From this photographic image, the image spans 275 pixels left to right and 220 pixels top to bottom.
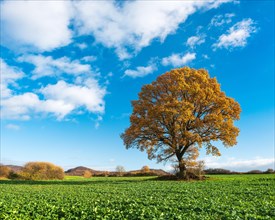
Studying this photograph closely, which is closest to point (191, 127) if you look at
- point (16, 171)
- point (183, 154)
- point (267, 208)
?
point (183, 154)

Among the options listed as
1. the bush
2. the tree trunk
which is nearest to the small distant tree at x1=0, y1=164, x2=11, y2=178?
the bush

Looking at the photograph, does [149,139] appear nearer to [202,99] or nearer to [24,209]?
[202,99]

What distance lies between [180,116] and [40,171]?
34.4 metres

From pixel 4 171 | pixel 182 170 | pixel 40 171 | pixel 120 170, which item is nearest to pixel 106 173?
pixel 120 170

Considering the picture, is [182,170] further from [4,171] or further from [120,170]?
[120,170]

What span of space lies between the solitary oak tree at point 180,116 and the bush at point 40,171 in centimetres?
2409

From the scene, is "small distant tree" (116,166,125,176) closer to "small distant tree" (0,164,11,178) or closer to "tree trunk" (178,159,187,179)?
"small distant tree" (0,164,11,178)

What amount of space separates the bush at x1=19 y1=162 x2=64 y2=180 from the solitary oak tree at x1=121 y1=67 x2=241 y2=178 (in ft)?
79.0

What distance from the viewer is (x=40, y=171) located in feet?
205

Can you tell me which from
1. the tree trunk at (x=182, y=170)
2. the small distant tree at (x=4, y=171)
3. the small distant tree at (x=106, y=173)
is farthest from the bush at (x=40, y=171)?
the tree trunk at (x=182, y=170)

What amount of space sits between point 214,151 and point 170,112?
9.86 meters

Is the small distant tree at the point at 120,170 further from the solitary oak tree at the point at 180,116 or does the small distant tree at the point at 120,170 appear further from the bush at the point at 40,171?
the solitary oak tree at the point at 180,116

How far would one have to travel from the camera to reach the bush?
62156 millimetres

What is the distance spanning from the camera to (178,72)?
48.4 metres
